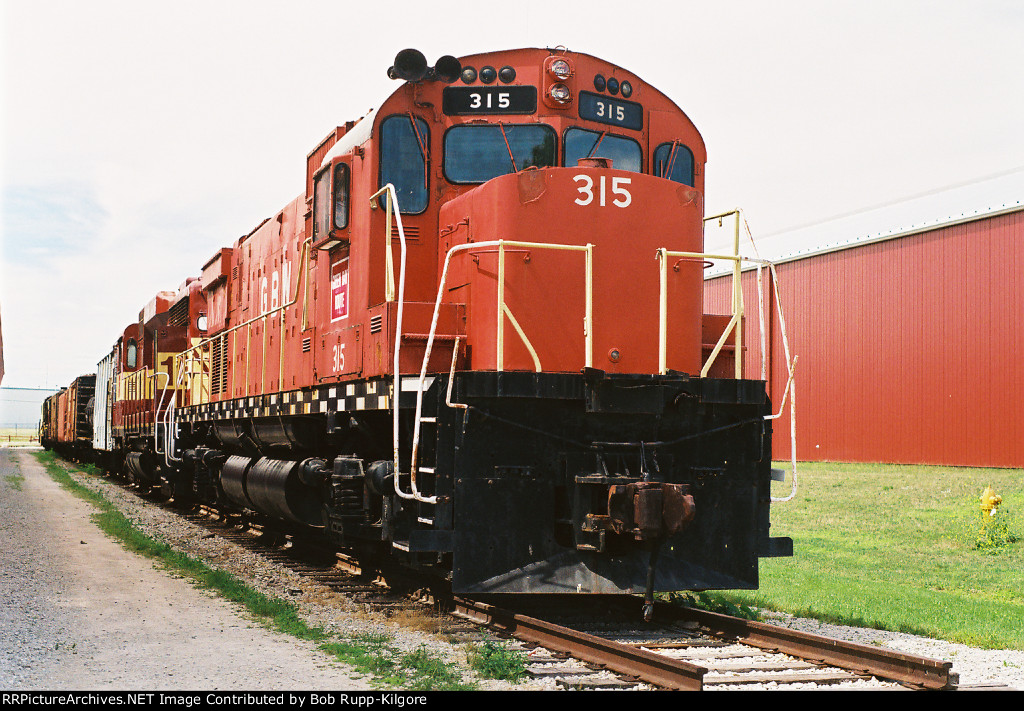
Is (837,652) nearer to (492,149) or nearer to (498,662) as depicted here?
(498,662)

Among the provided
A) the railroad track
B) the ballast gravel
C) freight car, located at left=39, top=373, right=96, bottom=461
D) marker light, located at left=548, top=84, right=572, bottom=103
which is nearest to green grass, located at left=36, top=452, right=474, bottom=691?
the ballast gravel

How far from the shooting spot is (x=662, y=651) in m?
6.05

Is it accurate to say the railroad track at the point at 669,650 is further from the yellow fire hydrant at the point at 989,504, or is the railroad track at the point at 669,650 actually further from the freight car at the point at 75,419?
the freight car at the point at 75,419

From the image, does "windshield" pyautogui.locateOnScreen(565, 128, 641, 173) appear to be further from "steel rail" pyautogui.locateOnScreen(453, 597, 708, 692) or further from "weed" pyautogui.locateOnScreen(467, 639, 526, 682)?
"weed" pyautogui.locateOnScreen(467, 639, 526, 682)

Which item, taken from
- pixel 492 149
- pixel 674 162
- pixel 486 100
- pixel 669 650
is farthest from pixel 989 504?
pixel 486 100

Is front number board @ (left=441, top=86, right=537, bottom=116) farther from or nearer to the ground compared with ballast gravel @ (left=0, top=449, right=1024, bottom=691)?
farther from the ground

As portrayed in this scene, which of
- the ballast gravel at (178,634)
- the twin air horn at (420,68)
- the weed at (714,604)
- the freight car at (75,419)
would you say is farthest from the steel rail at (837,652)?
the freight car at (75,419)

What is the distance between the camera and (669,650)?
6082mm

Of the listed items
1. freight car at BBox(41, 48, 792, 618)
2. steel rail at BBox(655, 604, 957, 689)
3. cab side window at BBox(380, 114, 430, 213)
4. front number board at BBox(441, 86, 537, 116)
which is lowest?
steel rail at BBox(655, 604, 957, 689)

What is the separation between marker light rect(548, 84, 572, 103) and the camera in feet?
24.5

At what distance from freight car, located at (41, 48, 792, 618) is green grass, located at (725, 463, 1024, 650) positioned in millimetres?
1659

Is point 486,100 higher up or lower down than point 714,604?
higher up

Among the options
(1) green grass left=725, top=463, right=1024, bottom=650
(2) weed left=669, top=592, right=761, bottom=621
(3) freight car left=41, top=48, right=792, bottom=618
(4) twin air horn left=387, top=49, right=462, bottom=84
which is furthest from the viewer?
(1) green grass left=725, top=463, right=1024, bottom=650

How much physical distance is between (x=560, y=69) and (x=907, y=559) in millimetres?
7561
